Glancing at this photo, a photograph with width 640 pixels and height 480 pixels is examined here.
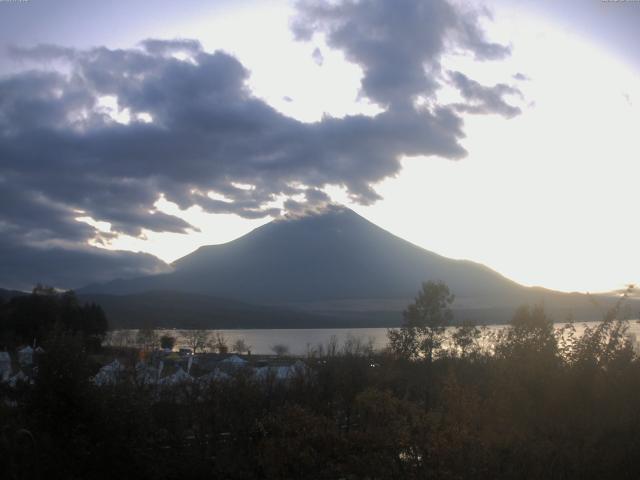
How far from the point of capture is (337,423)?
41.4 feet

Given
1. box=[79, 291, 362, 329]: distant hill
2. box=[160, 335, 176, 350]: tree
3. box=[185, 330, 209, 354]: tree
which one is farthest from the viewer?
box=[79, 291, 362, 329]: distant hill

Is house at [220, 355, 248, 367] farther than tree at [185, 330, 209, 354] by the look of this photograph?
No

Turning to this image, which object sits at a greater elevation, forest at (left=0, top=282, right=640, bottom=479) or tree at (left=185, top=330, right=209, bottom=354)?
forest at (left=0, top=282, right=640, bottom=479)

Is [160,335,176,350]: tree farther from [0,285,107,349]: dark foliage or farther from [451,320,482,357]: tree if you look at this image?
[451,320,482,357]: tree

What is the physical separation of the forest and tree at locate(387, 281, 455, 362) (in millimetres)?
28171

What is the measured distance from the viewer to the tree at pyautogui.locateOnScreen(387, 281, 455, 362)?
48031mm

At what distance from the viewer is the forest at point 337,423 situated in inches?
382

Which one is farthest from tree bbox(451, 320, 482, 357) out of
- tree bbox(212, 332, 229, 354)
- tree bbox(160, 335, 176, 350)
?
tree bbox(160, 335, 176, 350)

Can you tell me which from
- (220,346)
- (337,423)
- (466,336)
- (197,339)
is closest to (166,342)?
(197,339)

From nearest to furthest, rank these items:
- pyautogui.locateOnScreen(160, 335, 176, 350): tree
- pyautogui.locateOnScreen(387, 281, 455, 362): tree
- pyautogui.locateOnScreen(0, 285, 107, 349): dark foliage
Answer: pyautogui.locateOnScreen(387, 281, 455, 362): tree, pyautogui.locateOnScreen(0, 285, 107, 349): dark foliage, pyautogui.locateOnScreen(160, 335, 176, 350): tree

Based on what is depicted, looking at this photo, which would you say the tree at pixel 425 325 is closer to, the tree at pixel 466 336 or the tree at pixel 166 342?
the tree at pixel 466 336

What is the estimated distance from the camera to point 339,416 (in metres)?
13.9

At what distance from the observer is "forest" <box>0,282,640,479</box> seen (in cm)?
970

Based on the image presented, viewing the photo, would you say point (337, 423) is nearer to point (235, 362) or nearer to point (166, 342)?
point (235, 362)
